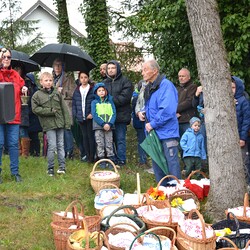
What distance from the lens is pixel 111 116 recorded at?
8.91 meters

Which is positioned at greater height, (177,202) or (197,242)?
(177,202)

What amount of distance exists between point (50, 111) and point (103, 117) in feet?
3.67

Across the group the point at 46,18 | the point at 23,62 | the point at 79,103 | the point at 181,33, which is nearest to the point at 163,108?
the point at 79,103

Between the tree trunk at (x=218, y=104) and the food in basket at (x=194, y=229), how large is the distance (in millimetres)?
1153

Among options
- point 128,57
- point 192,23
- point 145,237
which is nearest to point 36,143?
point 192,23

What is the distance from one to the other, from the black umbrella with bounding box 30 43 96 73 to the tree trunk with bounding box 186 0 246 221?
4.14 meters

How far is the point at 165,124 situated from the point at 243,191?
1496 mm

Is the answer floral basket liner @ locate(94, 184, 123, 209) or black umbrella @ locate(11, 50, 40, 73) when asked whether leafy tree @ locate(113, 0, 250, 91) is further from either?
floral basket liner @ locate(94, 184, 123, 209)

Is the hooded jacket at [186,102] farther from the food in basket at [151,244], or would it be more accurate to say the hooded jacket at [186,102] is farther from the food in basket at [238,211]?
the food in basket at [151,244]

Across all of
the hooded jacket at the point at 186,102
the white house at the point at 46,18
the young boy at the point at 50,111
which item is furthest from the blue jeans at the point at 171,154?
the white house at the point at 46,18

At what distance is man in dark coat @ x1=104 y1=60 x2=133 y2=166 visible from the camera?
9.10m

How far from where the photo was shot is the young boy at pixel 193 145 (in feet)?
27.0

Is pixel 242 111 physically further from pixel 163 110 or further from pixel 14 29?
pixel 14 29

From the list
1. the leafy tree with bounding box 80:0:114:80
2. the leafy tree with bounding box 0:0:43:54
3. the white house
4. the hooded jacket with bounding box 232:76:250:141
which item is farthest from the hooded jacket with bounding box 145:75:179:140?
the white house
